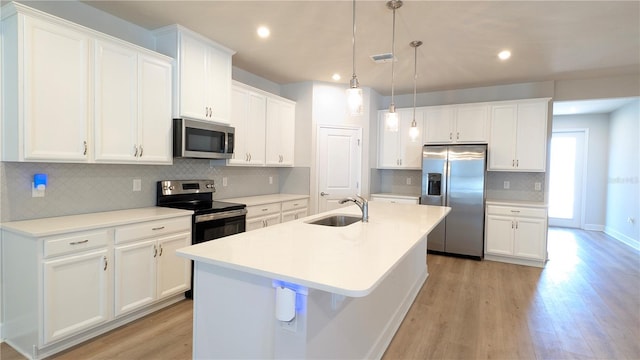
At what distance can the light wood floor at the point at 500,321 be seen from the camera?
237cm

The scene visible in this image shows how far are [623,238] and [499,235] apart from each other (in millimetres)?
3206

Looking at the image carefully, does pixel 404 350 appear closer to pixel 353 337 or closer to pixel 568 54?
pixel 353 337

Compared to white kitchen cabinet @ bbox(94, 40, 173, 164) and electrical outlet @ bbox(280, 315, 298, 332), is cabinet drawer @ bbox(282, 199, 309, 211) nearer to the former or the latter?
white kitchen cabinet @ bbox(94, 40, 173, 164)

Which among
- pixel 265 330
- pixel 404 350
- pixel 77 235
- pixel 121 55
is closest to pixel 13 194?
pixel 77 235

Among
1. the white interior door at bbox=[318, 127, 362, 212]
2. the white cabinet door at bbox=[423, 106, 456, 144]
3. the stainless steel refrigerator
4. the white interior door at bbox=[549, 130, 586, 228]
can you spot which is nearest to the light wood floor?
the stainless steel refrigerator

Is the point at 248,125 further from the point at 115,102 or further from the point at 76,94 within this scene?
the point at 76,94

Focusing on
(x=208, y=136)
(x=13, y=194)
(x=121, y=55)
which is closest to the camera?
(x=13, y=194)

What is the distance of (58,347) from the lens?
226 cm

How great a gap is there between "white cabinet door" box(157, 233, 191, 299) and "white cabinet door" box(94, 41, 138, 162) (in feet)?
2.59

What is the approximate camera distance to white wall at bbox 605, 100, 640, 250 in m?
5.54

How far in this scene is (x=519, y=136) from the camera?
4.67 metres

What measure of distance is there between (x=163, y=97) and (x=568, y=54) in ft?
14.0

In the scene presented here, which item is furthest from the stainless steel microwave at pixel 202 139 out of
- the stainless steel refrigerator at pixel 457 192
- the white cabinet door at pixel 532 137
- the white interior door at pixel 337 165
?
the white cabinet door at pixel 532 137

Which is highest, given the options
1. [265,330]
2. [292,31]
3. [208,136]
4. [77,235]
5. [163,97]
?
[292,31]
